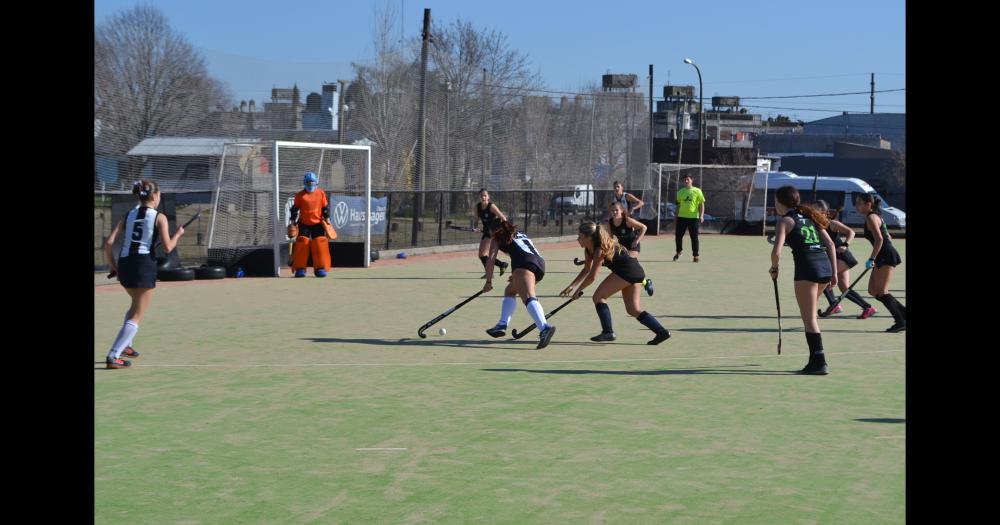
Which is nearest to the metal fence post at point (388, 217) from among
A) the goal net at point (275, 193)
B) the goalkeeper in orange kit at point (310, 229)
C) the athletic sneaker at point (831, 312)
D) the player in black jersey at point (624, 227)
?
the goal net at point (275, 193)

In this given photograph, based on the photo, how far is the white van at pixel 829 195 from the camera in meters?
41.4

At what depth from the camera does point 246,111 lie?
101ft

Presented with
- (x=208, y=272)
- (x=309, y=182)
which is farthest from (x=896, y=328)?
(x=208, y=272)

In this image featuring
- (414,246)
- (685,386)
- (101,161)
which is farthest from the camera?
(414,246)

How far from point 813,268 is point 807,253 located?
0.46 feet

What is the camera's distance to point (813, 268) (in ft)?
34.0

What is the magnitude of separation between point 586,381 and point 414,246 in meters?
19.3

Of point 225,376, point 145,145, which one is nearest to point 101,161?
point 145,145

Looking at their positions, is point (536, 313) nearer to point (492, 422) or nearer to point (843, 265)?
point (492, 422)
